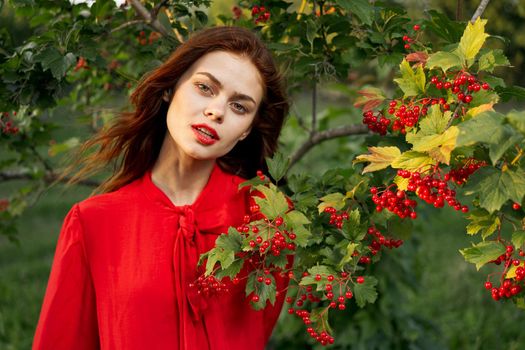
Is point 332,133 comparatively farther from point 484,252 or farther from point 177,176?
point 484,252

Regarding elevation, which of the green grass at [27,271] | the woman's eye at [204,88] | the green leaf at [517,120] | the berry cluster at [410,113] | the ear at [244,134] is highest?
the green leaf at [517,120]

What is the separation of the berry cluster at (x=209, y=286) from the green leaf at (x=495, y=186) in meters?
0.76

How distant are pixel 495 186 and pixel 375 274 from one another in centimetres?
273

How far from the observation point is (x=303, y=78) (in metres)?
2.79

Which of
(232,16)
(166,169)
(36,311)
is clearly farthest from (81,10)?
(36,311)

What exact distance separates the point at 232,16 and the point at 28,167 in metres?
1.29

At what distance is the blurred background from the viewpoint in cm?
348

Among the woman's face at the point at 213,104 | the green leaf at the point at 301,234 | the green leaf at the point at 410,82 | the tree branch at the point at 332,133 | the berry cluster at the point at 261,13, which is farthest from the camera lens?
the tree branch at the point at 332,133

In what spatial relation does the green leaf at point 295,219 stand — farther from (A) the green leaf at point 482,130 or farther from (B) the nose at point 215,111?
(A) the green leaf at point 482,130

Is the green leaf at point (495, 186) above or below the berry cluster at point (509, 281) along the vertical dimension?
above

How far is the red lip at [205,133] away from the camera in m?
2.11

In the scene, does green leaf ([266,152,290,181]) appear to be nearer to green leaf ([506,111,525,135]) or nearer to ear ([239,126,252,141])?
ear ([239,126,252,141])

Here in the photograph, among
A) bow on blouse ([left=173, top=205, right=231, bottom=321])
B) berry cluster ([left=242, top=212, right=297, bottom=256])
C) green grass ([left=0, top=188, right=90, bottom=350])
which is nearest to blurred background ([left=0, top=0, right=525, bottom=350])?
green grass ([left=0, top=188, right=90, bottom=350])

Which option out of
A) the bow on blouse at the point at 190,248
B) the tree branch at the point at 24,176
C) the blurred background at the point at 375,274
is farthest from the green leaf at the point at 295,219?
the tree branch at the point at 24,176
